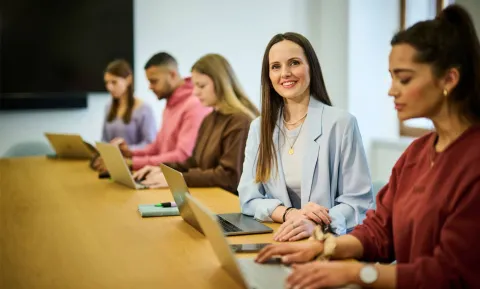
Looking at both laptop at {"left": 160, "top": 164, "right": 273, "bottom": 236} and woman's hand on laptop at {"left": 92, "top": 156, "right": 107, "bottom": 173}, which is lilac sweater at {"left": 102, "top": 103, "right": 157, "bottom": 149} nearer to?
woman's hand on laptop at {"left": 92, "top": 156, "right": 107, "bottom": 173}

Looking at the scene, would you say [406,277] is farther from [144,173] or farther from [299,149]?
[144,173]

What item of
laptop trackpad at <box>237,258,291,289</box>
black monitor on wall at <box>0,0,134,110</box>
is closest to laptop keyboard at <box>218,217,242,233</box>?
laptop trackpad at <box>237,258,291,289</box>

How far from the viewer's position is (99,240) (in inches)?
83.6

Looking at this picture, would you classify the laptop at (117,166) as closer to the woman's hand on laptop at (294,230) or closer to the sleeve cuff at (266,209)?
the sleeve cuff at (266,209)

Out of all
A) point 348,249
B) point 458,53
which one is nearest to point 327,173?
point 348,249

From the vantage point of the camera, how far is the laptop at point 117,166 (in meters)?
3.09

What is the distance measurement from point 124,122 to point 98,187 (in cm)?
167

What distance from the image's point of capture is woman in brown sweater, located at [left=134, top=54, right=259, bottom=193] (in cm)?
316

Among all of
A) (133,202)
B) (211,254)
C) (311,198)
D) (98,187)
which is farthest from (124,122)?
(211,254)

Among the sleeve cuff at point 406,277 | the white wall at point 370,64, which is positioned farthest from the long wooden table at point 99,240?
the white wall at point 370,64

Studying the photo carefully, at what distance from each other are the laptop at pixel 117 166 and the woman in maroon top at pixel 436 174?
1562 mm

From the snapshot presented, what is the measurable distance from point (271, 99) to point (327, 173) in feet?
1.12

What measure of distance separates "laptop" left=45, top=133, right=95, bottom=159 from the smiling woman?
2.17m

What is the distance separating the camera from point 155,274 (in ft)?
5.59
